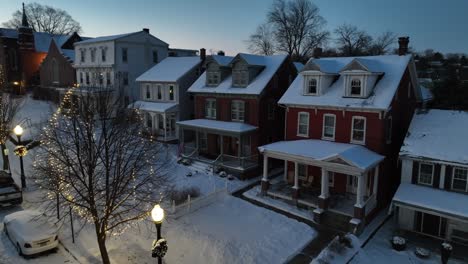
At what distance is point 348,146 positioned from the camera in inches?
735

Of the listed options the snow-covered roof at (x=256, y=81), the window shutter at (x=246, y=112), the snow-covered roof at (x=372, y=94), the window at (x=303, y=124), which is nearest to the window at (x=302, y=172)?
the window at (x=303, y=124)

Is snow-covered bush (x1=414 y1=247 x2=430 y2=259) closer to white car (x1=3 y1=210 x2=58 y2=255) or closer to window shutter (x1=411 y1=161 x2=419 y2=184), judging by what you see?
window shutter (x1=411 y1=161 x2=419 y2=184)

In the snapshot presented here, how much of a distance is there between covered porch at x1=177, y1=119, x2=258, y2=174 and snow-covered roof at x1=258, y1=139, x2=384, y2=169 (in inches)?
158

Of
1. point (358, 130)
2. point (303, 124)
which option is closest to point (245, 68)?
point (303, 124)

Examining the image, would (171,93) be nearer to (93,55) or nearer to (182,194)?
(182,194)

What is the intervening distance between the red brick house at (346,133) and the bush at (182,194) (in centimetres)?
429

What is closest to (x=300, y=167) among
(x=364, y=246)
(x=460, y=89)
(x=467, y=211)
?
(x=364, y=246)

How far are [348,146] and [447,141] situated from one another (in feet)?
15.8

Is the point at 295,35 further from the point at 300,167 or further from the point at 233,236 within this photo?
the point at 233,236

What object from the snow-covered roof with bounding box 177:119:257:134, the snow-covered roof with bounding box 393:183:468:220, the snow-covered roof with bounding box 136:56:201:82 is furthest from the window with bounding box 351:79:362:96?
the snow-covered roof with bounding box 136:56:201:82

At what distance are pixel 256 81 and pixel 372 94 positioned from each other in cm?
900

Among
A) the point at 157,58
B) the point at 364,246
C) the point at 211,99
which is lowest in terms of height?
the point at 364,246

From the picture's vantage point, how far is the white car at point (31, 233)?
43.2 feet

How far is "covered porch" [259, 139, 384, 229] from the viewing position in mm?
16422
